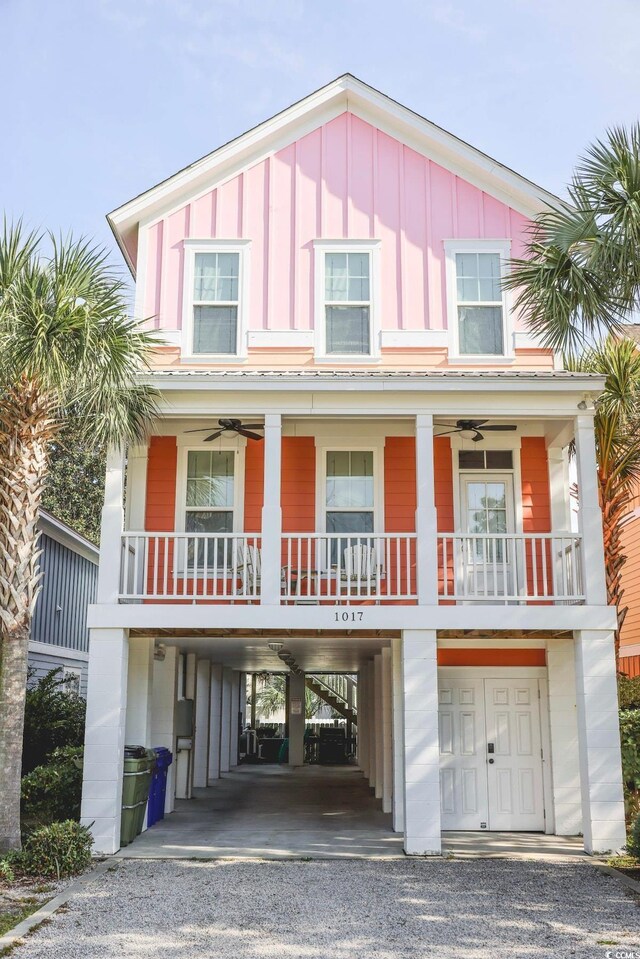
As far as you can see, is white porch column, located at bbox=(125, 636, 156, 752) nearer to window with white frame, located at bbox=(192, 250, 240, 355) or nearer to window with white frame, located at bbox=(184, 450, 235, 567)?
window with white frame, located at bbox=(184, 450, 235, 567)

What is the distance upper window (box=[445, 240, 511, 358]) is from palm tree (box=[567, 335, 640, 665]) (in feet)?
4.29

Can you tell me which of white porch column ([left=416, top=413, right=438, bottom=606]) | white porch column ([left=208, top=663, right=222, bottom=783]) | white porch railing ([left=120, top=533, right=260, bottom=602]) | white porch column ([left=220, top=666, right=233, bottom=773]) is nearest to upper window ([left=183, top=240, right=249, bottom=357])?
white porch railing ([left=120, top=533, right=260, bottom=602])

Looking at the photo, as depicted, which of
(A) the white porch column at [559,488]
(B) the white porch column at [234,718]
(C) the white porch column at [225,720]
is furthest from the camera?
(B) the white porch column at [234,718]

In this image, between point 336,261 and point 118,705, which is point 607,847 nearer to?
point 118,705

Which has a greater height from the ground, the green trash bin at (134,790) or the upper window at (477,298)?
the upper window at (477,298)

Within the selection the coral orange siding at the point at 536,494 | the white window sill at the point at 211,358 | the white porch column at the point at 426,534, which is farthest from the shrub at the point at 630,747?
the white window sill at the point at 211,358

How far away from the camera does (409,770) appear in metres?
11.6

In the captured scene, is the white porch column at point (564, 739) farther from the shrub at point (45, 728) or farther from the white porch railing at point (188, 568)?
the shrub at point (45, 728)

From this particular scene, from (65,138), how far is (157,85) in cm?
313

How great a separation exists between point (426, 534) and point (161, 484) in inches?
174

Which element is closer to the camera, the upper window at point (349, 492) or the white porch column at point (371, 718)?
the upper window at point (349, 492)

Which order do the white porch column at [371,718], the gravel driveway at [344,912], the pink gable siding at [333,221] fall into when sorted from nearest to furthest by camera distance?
the gravel driveway at [344,912] → the pink gable siding at [333,221] → the white porch column at [371,718]

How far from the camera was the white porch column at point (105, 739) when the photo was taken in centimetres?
1155

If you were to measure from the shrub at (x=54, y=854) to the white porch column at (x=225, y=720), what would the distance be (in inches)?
473
